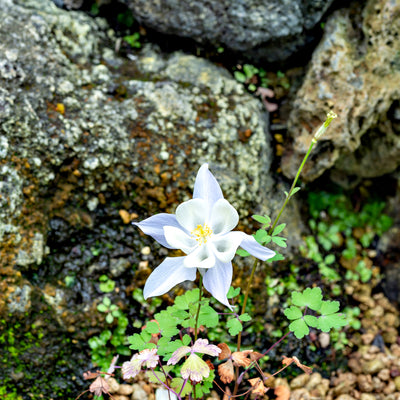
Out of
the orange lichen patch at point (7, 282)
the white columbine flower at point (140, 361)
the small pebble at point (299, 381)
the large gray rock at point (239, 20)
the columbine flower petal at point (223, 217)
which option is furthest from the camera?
the large gray rock at point (239, 20)

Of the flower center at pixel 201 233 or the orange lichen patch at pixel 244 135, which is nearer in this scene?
the flower center at pixel 201 233

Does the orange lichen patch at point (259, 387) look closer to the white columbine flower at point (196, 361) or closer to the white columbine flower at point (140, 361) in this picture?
the white columbine flower at point (196, 361)

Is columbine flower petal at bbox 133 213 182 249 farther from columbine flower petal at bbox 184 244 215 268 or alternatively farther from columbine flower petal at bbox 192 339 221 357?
columbine flower petal at bbox 192 339 221 357

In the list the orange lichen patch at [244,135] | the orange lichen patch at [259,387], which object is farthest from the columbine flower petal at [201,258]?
the orange lichen patch at [244,135]

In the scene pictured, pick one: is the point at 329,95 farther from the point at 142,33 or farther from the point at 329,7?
the point at 142,33

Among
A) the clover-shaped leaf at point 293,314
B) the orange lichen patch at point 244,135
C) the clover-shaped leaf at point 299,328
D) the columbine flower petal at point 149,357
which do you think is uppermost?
the orange lichen patch at point 244,135

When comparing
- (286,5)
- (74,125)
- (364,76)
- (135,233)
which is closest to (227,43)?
(286,5)
